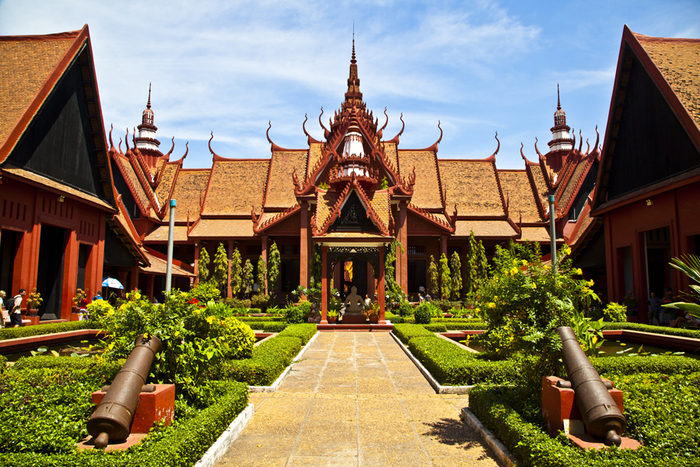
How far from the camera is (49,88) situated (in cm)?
1363

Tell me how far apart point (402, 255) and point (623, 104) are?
10.7 m

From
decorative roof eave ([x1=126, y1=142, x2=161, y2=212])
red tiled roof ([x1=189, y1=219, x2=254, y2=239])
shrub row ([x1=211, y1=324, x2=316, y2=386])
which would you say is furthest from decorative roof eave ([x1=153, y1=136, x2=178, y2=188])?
shrub row ([x1=211, y1=324, x2=316, y2=386])

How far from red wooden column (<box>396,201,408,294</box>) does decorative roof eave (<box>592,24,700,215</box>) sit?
26.7 feet

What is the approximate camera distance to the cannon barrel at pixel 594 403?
3637 millimetres

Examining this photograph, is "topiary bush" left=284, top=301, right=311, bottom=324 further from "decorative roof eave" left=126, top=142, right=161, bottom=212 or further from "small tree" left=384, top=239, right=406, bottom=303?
"decorative roof eave" left=126, top=142, right=161, bottom=212

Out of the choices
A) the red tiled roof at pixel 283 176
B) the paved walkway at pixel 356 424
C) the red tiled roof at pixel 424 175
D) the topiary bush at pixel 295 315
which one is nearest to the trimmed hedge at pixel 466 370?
the paved walkway at pixel 356 424

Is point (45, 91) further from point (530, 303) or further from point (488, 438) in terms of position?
point (488, 438)

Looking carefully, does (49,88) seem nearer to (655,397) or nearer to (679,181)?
(655,397)

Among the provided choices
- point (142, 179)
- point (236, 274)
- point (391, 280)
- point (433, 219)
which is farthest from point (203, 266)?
point (433, 219)

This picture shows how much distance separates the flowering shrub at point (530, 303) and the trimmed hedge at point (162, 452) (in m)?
2.93

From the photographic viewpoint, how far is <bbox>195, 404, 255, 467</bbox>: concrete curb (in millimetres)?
3896

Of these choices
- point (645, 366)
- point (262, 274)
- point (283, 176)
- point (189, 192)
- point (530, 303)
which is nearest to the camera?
point (530, 303)

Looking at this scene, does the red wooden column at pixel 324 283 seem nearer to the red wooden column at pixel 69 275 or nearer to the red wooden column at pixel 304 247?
the red wooden column at pixel 304 247

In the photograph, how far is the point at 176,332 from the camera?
452 cm
